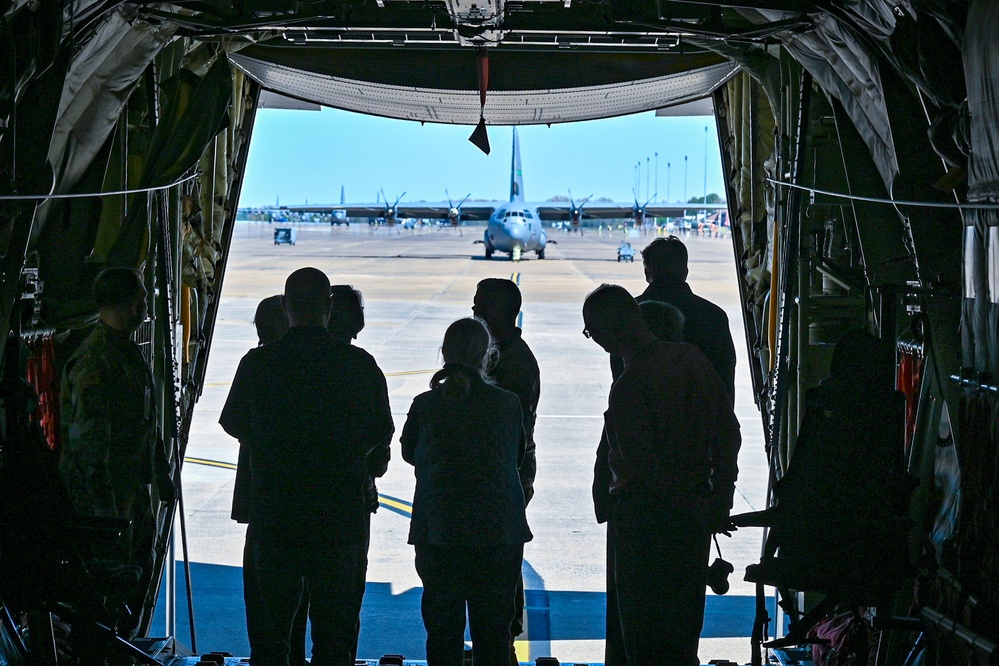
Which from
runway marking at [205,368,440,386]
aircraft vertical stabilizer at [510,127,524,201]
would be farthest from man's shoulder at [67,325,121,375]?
aircraft vertical stabilizer at [510,127,524,201]

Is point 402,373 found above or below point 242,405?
below

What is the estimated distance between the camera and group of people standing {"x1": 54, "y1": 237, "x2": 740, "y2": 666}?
3.00m

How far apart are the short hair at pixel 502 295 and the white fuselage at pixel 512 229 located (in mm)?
35952

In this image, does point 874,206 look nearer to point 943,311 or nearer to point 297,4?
point 943,311

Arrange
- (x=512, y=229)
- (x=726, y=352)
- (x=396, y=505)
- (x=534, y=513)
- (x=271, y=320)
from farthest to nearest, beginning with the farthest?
(x=512, y=229), (x=396, y=505), (x=534, y=513), (x=726, y=352), (x=271, y=320)

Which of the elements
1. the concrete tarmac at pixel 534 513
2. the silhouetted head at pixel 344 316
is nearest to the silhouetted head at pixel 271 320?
the silhouetted head at pixel 344 316

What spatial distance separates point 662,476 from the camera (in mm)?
3113

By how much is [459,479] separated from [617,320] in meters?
0.72

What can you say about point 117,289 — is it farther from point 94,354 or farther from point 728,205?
point 728,205

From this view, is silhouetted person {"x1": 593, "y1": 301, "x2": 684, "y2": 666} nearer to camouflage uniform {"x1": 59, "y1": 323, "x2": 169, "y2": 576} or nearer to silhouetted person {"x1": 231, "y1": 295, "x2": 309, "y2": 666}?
silhouetted person {"x1": 231, "y1": 295, "x2": 309, "y2": 666}

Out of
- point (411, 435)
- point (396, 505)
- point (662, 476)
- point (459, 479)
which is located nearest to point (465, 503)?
point (459, 479)

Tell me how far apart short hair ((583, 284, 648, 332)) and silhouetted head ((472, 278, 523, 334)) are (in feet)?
1.65

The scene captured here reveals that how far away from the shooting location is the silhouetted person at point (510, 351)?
3615mm

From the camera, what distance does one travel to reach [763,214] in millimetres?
5543
